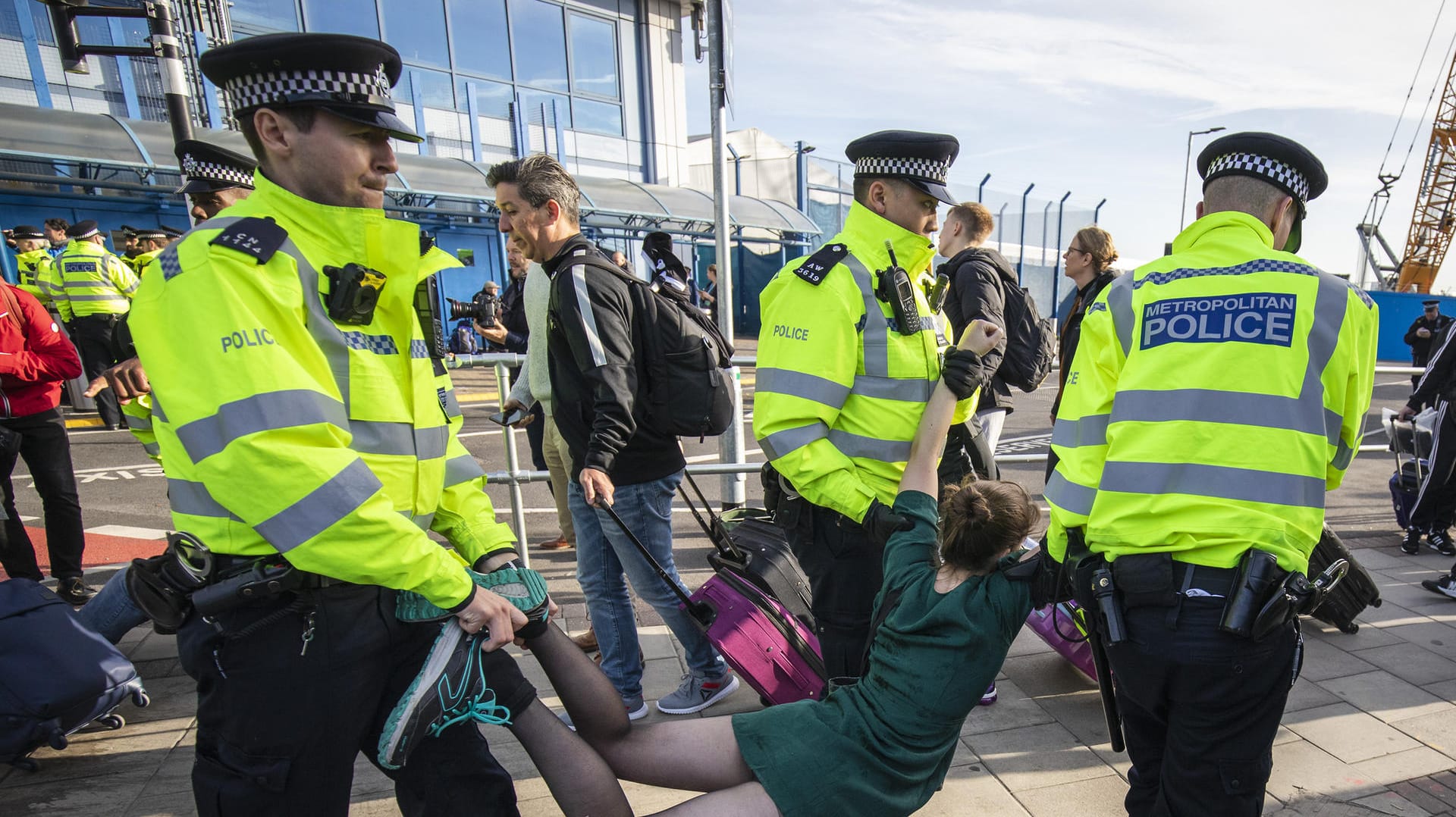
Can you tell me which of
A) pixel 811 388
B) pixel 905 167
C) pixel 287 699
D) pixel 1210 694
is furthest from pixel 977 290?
pixel 287 699

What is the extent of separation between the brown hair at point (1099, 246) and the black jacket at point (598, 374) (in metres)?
3.00

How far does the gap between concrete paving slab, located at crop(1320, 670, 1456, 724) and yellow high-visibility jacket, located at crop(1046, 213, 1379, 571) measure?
209 centimetres

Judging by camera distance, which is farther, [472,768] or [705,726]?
[705,726]

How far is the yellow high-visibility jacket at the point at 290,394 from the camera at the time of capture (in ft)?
4.71

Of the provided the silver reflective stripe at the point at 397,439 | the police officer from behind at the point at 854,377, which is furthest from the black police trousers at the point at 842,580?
the silver reflective stripe at the point at 397,439

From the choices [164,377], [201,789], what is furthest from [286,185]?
[201,789]

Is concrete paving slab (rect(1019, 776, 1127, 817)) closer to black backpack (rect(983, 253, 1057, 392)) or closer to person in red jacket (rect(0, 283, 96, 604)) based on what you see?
black backpack (rect(983, 253, 1057, 392))

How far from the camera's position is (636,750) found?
205cm

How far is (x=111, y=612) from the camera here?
3107 millimetres

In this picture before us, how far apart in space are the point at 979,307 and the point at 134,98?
1688cm

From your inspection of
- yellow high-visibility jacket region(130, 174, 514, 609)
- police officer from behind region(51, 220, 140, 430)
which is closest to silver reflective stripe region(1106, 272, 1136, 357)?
yellow high-visibility jacket region(130, 174, 514, 609)

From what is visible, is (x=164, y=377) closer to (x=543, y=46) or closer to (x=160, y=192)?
(x=160, y=192)

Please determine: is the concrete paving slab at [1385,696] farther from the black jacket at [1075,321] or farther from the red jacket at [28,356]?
the red jacket at [28,356]

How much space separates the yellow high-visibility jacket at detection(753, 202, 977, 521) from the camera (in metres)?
2.32
